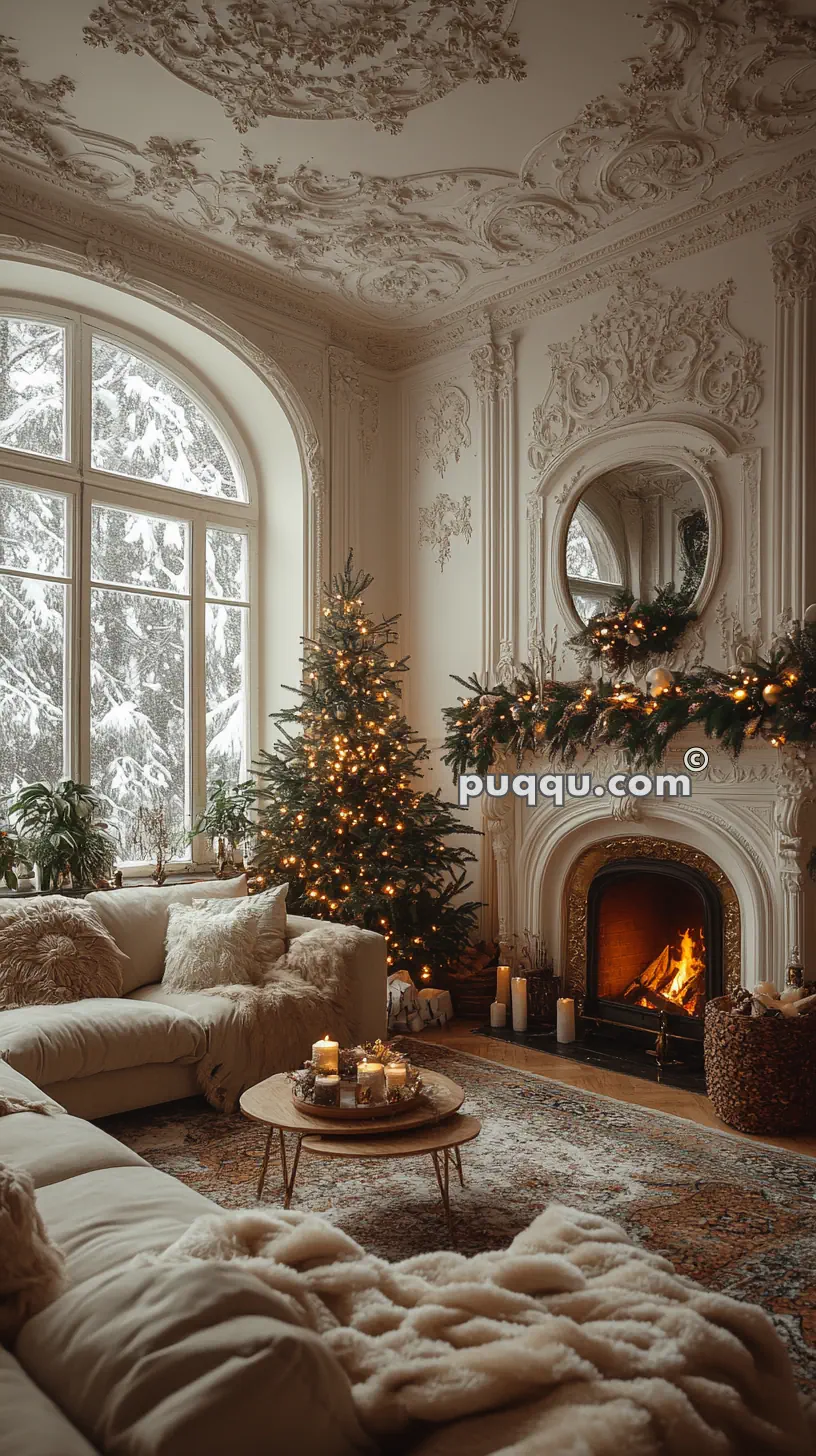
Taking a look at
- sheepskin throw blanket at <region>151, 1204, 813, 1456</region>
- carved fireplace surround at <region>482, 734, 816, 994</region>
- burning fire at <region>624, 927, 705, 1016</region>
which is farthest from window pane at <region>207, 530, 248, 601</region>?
sheepskin throw blanket at <region>151, 1204, 813, 1456</region>

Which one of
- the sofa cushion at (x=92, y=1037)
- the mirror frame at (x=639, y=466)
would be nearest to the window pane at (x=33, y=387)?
the mirror frame at (x=639, y=466)

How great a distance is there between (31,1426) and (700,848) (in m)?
4.42

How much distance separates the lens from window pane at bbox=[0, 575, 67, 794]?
5234mm

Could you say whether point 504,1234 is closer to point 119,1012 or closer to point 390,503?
point 119,1012

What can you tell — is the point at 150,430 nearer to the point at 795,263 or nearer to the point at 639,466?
the point at 639,466

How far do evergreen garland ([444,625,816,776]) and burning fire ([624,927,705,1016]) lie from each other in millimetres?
992

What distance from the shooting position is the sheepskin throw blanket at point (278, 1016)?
3973 millimetres

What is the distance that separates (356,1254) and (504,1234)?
70.3 inches

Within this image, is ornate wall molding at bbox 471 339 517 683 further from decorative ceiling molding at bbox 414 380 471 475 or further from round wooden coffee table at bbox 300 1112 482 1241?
round wooden coffee table at bbox 300 1112 482 1241

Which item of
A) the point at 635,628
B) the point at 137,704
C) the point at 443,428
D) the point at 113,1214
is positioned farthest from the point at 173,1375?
the point at 443,428

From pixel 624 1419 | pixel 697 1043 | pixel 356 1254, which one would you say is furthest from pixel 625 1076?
pixel 624 1419

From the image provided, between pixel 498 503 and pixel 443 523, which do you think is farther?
pixel 443 523

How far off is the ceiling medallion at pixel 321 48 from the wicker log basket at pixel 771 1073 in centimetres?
396

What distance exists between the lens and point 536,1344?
3.77 feet
